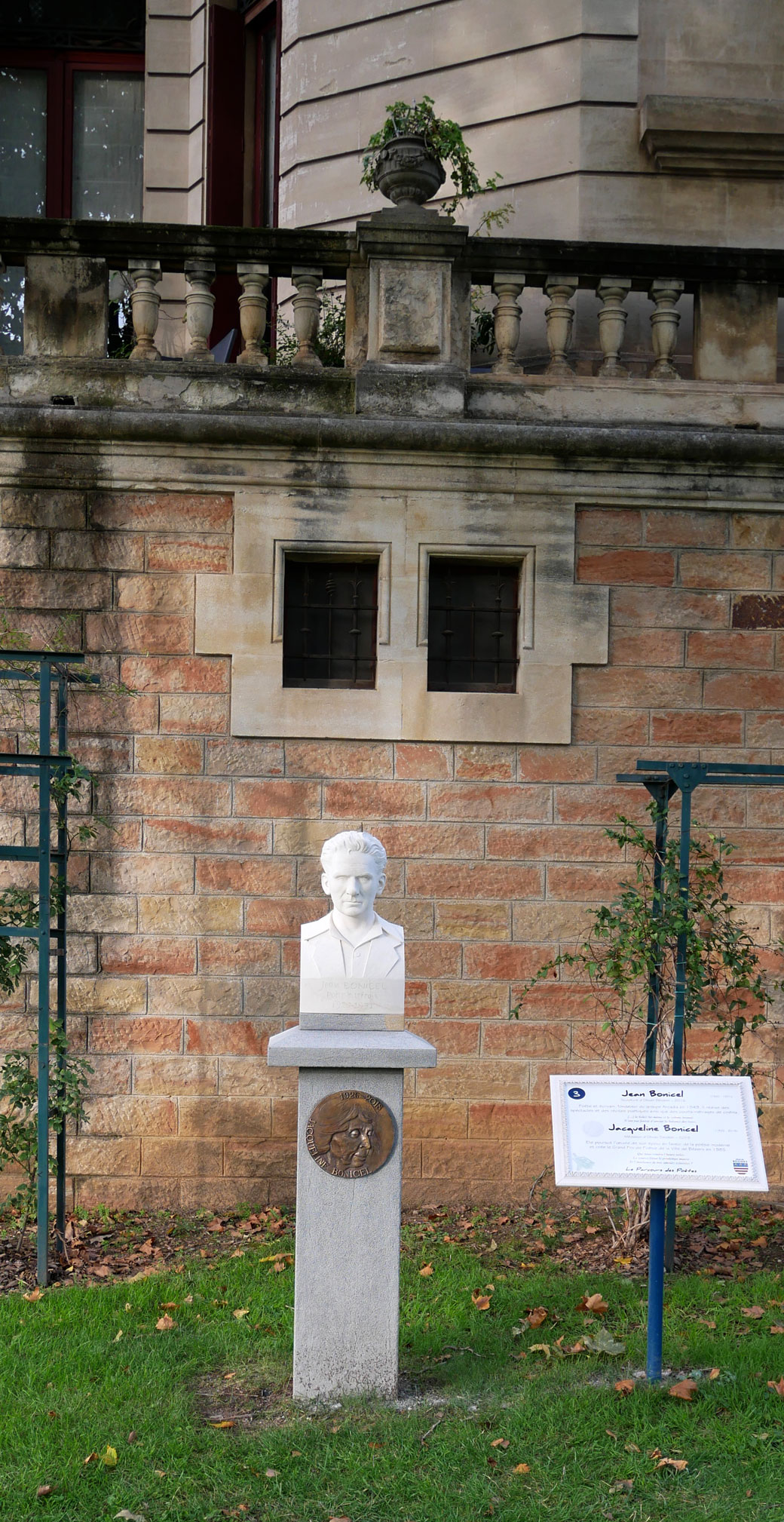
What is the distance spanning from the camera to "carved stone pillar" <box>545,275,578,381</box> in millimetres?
6859

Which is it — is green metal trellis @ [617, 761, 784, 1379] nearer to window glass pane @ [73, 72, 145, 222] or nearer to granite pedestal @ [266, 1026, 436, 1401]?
granite pedestal @ [266, 1026, 436, 1401]

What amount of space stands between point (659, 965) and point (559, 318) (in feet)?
11.3

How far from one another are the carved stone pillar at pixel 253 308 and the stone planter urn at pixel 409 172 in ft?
2.63

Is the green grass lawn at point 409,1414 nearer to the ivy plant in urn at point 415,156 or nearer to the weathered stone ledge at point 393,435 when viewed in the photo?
the weathered stone ledge at point 393,435

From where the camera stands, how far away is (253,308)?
679 cm

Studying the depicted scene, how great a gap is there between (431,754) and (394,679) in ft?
1.42

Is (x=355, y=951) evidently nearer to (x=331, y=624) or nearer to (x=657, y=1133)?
(x=657, y=1133)

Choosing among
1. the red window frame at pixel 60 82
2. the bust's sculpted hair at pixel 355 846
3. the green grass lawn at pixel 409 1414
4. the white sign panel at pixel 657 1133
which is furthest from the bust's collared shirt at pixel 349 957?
the red window frame at pixel 60 82

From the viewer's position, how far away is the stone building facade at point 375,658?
6.59m

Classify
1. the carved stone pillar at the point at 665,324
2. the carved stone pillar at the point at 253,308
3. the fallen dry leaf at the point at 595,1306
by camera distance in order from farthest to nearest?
the carved stone pillar at the point at 665,324 → the carved stone pillar at the point at 253,308 → the fallen dry leaf at the point at 595,1306

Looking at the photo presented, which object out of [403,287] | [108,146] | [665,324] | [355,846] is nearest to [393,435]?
[403,287]

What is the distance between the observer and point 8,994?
648cm

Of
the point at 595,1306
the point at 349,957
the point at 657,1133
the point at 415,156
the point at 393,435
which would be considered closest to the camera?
the point at 657,1133

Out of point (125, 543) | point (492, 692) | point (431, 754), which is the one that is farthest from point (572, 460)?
point (125, 543)
